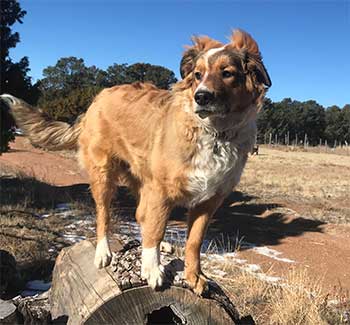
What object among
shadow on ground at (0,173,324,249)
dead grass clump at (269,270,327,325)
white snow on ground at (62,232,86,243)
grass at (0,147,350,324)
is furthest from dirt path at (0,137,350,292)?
white snow on ground at (62,232,86,243)

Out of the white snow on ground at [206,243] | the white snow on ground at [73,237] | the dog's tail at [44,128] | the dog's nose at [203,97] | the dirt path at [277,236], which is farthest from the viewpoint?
the dirt path at [277,236]

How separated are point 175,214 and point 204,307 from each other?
10091mm

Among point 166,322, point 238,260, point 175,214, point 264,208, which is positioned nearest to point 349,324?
point 166,322

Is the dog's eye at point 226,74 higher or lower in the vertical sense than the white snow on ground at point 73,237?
higher

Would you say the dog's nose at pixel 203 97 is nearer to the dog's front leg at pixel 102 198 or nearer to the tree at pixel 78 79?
the dog's front leg at pixel 102 198

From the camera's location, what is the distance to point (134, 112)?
16.2ft

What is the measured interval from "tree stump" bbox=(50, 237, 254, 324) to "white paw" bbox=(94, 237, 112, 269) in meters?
0.06

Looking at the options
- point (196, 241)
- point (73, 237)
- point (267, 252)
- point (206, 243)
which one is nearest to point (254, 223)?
point (267, 252)

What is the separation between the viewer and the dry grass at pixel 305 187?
16761 millimetres

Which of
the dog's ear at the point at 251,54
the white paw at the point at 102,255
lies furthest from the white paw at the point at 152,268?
the dog's ear at the point at 251,54

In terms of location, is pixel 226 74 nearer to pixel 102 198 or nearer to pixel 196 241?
pixel 196 241

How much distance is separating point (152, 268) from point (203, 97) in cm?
145

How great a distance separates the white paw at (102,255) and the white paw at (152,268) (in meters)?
0.48

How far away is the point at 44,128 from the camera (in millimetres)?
5863
